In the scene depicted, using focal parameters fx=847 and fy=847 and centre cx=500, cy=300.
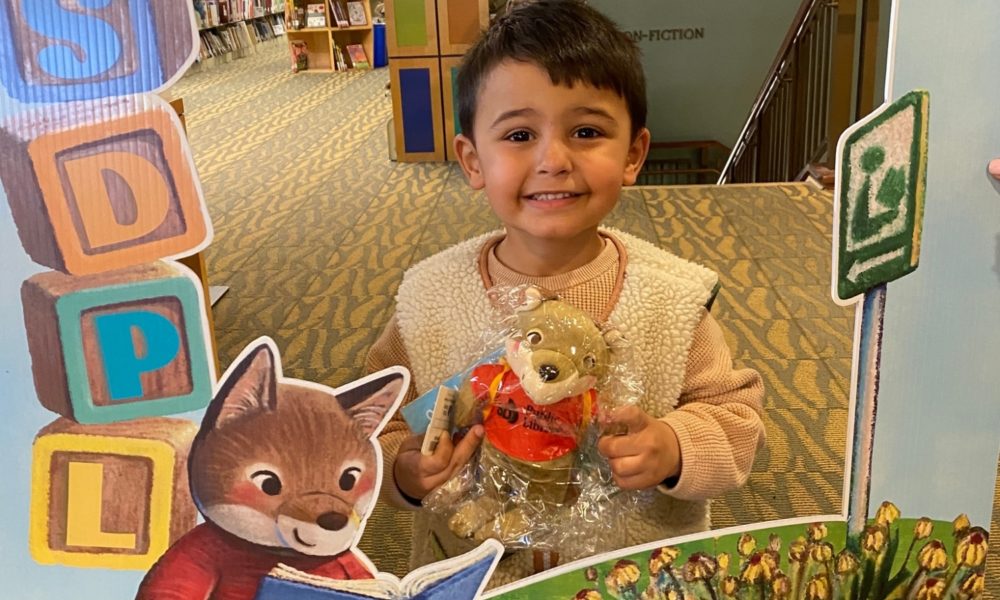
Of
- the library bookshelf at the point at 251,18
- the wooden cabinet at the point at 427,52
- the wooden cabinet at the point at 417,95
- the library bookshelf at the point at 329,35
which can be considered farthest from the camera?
the library bookshelf at the point at 329,35

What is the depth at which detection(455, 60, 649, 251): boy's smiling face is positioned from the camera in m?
0.69

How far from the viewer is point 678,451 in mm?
728

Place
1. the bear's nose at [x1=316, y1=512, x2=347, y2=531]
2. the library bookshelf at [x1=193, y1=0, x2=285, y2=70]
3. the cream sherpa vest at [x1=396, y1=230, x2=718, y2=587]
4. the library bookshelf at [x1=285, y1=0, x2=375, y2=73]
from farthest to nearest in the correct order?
the library bookshelf at [x1=285, y1=0, x2=375, y2=73] < the library bookshelf at [x1=193, y1=0, x2=285, y2=70] < the cream sherpa vest at [x1=396, y1=230, x2=718, y2=587] < the bear's nose at [x1=316, y1=512, x2=347, y2=531]

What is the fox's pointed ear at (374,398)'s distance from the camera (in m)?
0.61

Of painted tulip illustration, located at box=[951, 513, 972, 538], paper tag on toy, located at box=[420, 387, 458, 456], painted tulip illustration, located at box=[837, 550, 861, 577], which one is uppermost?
paper tag on toy, located at box=[420, 387, 458, 456]

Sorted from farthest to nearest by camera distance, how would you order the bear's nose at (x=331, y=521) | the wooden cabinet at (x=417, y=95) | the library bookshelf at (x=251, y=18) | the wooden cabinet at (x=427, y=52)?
the library bookshelf at (x=251, y=18)
the wooden cabinet at (x=427, y=52)
the wooden cabinet at (x=417, y=95)
the bear's nose at (x=331, y=521)

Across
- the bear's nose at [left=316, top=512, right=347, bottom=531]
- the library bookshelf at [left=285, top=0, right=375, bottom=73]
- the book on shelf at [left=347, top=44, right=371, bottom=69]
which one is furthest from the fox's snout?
the book on shelf at [left=347, top=44, right=371, bottom=69]

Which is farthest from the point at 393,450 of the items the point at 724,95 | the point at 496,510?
the point at 724,95

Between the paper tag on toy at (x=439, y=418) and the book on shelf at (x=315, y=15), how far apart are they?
24.5 feet

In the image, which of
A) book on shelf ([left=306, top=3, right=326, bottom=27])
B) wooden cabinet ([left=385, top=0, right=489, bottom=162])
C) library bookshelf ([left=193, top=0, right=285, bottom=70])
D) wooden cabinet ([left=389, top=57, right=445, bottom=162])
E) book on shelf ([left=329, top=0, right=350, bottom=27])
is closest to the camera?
wooden cabinet ([left=389, top=57, right=445, bottom=162])

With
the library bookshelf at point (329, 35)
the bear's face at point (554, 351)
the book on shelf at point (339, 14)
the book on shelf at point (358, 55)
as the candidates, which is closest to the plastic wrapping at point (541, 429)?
the bear's face at point (554, 351)

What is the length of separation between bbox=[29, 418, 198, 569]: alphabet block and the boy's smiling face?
0.32 m

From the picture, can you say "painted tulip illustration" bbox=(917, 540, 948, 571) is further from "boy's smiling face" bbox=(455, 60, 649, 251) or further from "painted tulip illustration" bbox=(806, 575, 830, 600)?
"boy's smiling face" bbox=(455, 60, 649, 251)

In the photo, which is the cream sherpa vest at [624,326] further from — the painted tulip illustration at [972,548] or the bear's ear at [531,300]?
the painted tulip illustration at [972,548]
